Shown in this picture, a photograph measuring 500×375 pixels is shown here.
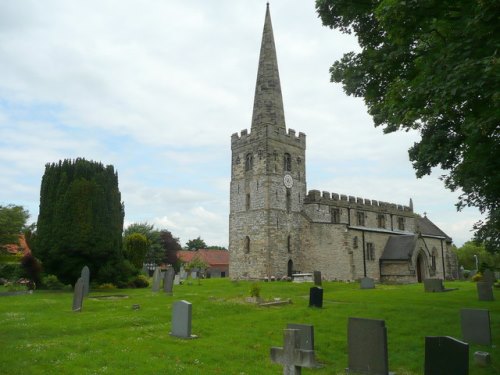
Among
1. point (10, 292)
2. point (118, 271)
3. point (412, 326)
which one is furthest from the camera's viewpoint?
point (118, 271)

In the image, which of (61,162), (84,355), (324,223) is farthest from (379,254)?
(84,355)

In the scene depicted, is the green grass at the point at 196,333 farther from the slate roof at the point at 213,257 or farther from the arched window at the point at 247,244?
the slate roof at the point at 213,257

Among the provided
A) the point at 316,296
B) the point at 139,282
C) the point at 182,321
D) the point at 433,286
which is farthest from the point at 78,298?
the point at 433,286

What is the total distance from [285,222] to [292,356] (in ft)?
99.7

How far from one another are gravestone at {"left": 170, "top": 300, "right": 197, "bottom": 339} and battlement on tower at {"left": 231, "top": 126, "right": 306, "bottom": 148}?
2703 cm

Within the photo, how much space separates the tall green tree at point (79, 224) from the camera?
78.9 feet

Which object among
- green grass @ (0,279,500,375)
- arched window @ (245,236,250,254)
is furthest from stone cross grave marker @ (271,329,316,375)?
arched window @ (245,236,250,254)

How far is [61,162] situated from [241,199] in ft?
53.0

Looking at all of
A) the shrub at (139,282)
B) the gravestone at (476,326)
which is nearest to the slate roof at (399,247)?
the shrub at (139,282)

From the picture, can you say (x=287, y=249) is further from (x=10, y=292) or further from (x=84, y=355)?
(x=84, y=355)

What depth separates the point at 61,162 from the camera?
26.6m

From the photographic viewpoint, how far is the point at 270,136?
122ft

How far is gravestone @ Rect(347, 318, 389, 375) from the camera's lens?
7895 millimetres

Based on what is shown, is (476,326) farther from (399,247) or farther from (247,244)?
(399,247)
